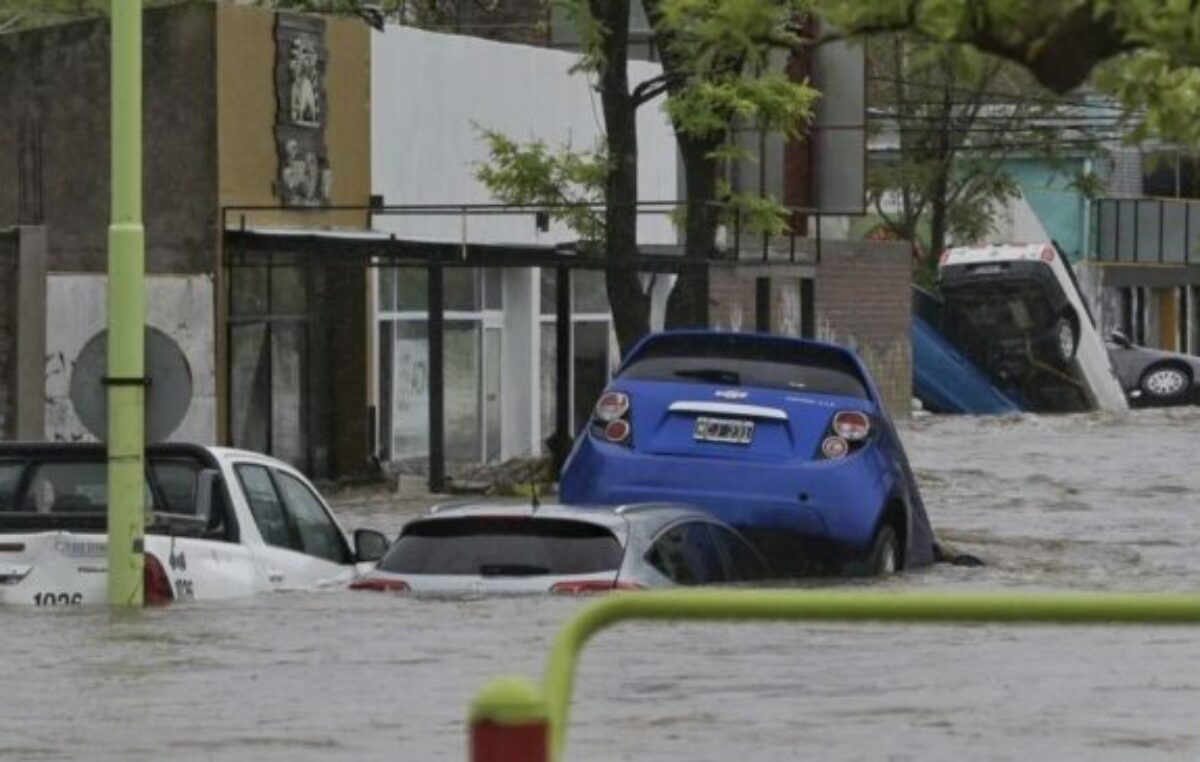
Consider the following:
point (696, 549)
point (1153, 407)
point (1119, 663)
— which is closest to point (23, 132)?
point (696, 549)

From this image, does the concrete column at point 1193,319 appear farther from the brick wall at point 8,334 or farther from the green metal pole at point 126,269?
the green metal pole at point 126,269

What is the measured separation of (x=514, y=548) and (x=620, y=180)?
13.5 m

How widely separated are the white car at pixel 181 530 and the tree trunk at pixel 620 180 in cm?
1105

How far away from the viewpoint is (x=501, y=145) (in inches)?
1136

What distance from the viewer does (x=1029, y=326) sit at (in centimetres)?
5109

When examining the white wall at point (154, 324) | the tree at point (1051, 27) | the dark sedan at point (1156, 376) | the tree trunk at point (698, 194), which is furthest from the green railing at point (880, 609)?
the dark sedan at point (1156, 376)

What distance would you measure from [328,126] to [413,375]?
3.42 metres

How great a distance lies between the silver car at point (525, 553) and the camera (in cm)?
1536

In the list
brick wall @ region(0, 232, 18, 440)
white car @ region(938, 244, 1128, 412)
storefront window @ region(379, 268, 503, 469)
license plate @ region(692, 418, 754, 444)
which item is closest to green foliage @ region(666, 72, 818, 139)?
brick wall @ region(0, 232, 18, 440)

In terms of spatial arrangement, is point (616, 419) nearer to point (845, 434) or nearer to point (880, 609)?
point (845, 434)

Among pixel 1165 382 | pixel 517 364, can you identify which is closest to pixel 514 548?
pixel 517 364

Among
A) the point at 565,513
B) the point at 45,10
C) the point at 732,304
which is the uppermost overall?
the point at 45,10

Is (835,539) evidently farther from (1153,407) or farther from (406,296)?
(1153,407)

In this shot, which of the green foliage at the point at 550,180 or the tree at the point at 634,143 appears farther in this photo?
the green foliage at the point at 550,180
